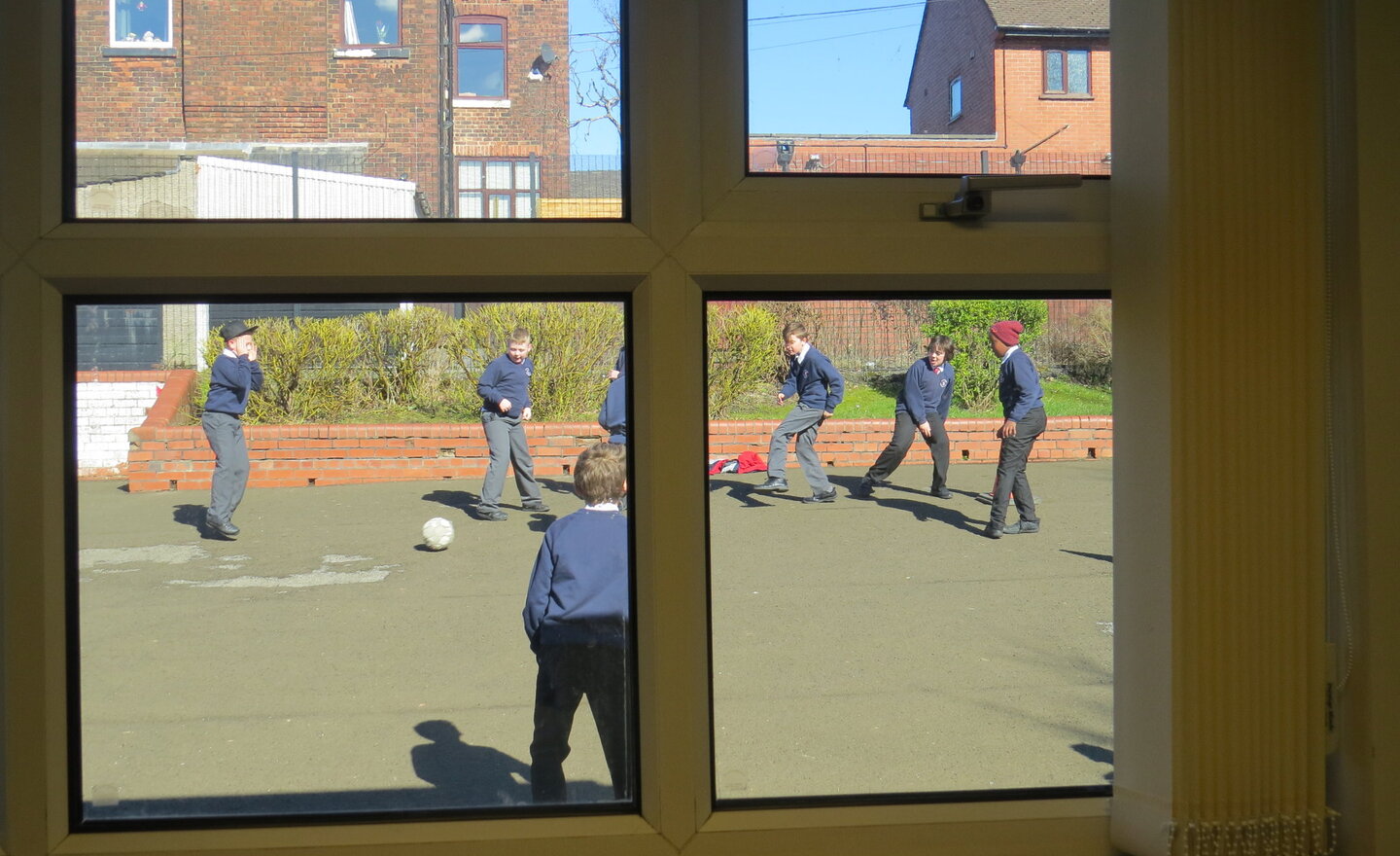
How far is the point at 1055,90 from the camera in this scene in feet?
5.13

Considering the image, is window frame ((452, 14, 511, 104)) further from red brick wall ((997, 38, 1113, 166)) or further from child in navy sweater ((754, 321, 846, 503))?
red brick wall ((997, 38, 1113, 166))

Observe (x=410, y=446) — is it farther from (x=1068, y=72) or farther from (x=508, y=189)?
(x=1068, y=72)

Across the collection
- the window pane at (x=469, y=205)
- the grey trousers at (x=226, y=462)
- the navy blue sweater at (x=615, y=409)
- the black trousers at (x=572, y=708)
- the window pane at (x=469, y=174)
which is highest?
the window pane at (x=469, y=174)

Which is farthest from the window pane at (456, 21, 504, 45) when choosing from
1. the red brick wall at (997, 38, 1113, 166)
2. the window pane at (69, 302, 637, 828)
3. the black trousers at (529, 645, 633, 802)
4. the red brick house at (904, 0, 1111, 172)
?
the black trousers at (529, 645, 633, 802)

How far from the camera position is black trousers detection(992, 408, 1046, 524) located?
1.58 m

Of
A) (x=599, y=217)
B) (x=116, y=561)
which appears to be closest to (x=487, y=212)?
(x=599, y=217)

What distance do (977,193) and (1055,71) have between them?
0.28 metres

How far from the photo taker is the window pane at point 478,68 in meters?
1.49

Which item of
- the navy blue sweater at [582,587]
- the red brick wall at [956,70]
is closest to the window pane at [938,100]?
the red brick wall at [956,70]

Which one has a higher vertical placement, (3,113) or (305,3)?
(305,3)

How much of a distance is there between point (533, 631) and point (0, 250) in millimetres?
816

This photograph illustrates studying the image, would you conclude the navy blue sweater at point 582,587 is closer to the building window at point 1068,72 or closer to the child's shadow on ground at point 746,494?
the child's shadow on ground at point 746,494

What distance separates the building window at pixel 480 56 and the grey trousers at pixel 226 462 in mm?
550

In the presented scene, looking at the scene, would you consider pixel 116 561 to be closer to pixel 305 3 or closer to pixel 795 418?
pixel 305 3
